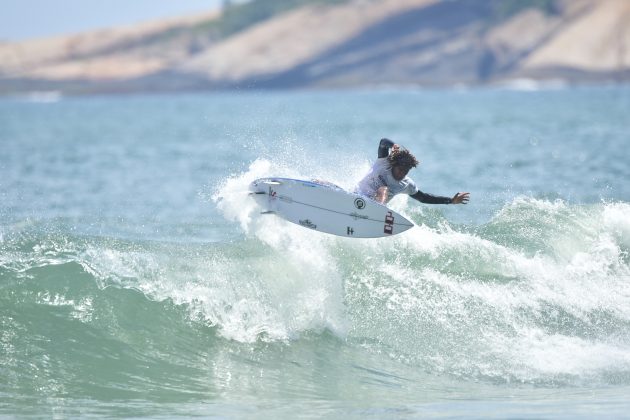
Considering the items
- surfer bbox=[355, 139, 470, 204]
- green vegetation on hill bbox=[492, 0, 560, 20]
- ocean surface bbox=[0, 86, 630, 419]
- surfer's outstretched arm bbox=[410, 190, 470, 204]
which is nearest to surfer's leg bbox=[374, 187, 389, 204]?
surfer bbox=[355, 139, 470, 204]

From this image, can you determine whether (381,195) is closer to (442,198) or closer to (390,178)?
(390,178)

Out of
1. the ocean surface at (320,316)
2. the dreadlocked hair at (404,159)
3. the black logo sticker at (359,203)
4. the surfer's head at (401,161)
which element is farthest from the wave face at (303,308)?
the dreadlocked hair at (404,159)

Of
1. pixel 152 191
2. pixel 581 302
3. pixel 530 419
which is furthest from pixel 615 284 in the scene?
pixel 152 191

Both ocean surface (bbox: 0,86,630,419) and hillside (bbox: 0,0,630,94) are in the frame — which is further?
hillside (bbox: 0,0,630,94)

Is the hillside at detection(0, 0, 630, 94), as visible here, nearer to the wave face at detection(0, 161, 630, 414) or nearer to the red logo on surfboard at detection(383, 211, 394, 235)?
the wave face at detection(0, 161, 630, 414)

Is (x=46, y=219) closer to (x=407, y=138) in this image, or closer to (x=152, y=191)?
(x=152, y=191)

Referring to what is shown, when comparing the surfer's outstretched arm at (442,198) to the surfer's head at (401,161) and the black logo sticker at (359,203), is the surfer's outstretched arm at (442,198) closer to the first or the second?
the surfer's head at (401,161)

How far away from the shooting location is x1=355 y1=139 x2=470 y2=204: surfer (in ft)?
44.9

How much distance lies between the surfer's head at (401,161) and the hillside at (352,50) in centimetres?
13712

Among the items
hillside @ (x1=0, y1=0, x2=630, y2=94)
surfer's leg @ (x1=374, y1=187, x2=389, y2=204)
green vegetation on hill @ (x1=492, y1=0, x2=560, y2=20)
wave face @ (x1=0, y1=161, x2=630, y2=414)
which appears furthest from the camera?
green vegetation on hill @ (x1=492, y1=0, x2=560, y2=20)

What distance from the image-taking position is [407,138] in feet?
153

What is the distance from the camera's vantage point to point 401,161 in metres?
13.6

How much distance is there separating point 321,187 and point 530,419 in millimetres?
5421

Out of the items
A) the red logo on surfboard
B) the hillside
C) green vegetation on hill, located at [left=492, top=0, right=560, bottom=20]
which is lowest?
the red logo on surfboard
